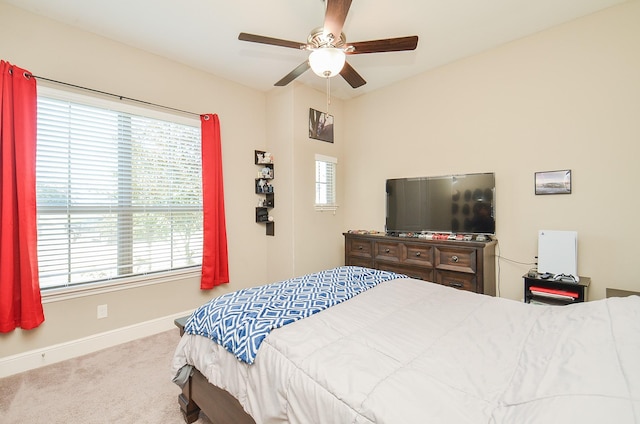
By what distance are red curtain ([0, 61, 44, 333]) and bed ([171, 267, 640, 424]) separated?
1.63 metres

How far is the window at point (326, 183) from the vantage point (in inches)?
152

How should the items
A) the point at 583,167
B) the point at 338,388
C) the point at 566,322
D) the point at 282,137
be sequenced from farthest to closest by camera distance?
the point at 282,137 < the point at 583,167 < the point at 566,322 < the point at 338,388

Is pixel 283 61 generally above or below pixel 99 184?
above

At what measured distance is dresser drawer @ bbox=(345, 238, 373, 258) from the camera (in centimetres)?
346

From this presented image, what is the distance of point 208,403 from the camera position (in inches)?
57.2

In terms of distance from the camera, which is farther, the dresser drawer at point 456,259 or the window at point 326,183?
the window at point 326,183

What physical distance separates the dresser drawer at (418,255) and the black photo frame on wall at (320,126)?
6.19 ft

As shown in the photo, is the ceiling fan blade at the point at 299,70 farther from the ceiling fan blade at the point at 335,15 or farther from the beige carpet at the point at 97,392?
the beige carpet at the point at 97,392

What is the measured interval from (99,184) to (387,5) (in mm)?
2987

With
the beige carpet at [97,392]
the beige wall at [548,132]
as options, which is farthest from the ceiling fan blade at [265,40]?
the beige carpet at [97,392]

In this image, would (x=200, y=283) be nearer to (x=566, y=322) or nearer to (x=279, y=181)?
(x=279, y=181)

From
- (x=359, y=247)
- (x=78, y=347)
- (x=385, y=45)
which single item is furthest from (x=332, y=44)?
(x=78, y=347)

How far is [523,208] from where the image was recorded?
2715 mm

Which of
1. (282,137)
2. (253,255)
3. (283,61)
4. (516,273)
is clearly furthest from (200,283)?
(516,273)
